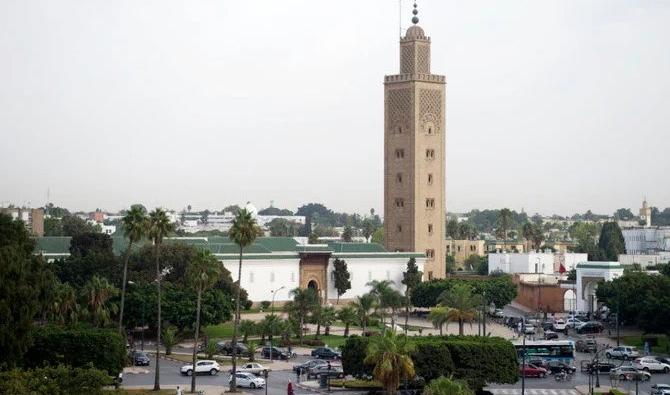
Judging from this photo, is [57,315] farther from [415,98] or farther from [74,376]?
[415,98]

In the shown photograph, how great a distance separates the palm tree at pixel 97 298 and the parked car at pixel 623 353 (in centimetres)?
2400

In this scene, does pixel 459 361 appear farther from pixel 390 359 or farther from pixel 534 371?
pixel 534 371

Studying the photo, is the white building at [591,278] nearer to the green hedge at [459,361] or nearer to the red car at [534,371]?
the red car at [534,371]

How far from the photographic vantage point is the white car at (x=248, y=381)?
57.1 m

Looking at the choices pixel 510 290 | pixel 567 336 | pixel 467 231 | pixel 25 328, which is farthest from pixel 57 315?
pixel 467 231

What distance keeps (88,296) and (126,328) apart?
7659 mm

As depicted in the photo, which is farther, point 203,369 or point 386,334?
point 203,369

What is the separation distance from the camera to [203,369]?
61906mm

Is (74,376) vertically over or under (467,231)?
under

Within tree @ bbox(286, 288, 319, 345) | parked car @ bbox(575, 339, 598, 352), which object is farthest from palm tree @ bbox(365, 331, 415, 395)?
tree @ bbox(286, 288, 319, 345)

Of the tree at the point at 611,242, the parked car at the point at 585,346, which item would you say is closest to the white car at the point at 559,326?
the parked car at the point at 585,346

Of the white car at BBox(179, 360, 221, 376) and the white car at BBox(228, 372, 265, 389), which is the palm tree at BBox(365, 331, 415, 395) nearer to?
the white car at BBox(228, 372, 265, 389)

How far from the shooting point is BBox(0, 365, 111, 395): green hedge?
45.7 meters

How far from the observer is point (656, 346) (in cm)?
7575
